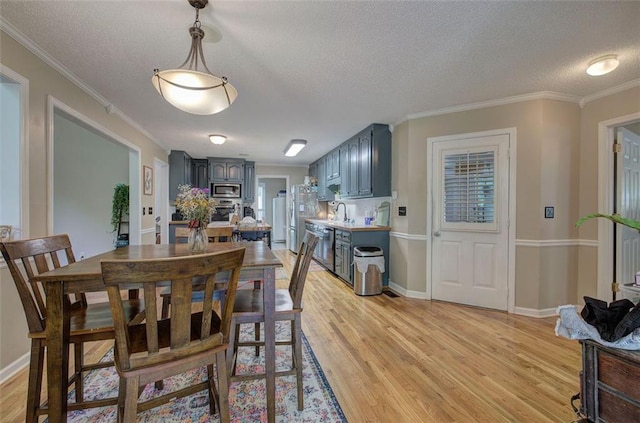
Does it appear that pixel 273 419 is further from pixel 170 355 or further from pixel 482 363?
pixel 482 363

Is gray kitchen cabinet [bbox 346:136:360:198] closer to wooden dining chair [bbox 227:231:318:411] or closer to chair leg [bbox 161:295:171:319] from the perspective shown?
wooden dining chair [bbox 227:231:318:411]

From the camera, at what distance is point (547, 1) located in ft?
5.40

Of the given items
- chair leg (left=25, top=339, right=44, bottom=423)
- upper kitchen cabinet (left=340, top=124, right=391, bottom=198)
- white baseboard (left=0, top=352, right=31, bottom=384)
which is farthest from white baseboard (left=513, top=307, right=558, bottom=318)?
white baseboard (left=0, top=352, right=31, bottom=384)

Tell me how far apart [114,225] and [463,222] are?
5.98m

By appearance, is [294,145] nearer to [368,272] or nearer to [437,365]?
[368,272]

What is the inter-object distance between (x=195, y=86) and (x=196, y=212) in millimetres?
759

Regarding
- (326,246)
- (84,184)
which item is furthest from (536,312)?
(84,184)

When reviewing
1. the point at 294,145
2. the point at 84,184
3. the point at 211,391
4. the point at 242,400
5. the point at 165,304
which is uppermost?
the point at 294,145

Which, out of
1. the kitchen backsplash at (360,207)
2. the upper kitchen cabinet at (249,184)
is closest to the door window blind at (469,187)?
the kitchen backsplash at (360,207)

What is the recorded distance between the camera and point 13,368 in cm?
196

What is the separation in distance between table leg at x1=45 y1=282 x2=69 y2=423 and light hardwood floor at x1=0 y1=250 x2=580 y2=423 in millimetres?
643

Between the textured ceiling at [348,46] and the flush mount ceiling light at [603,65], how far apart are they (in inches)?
2.8

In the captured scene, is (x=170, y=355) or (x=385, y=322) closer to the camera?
(x=170, y=355)

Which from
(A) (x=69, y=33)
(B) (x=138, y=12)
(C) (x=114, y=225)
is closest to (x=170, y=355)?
(B) (x=138, y=12)
